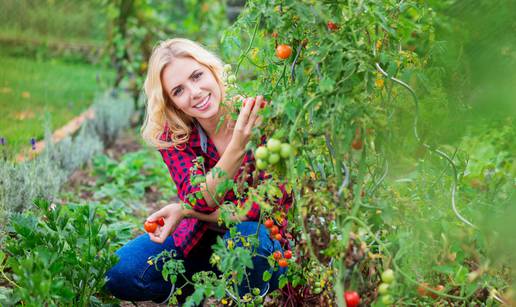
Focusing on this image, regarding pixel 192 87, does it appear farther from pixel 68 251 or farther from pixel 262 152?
pixel 262 152

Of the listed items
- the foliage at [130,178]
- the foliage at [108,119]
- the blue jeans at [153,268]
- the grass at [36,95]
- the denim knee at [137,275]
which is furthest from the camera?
the foliage at [108,119]

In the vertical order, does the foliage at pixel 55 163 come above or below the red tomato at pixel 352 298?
below

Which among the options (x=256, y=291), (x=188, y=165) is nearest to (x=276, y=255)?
(x=256, y=291)

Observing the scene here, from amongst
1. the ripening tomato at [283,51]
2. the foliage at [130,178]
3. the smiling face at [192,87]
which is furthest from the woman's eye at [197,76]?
the foliage at [130,178]

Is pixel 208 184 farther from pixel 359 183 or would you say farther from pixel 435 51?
pixel 435 51

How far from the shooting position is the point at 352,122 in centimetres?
148

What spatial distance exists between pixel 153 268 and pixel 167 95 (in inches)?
24.1

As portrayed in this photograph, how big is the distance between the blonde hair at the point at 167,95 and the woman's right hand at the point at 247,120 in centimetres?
48

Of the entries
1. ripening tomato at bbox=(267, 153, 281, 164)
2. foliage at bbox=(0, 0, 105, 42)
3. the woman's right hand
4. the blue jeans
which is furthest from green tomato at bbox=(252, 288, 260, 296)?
foliage at bbox=(0, 0, 105, 42)

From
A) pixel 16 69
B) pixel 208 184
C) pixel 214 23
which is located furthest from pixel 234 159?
pixel 214 23

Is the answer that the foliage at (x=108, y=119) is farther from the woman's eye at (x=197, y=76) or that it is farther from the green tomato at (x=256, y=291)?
the green tomato at (x=256, y=291)

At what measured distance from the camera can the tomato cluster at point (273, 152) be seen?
1.44m

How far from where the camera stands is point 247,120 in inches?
70.1

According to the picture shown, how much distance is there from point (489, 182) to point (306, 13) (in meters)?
1.01
